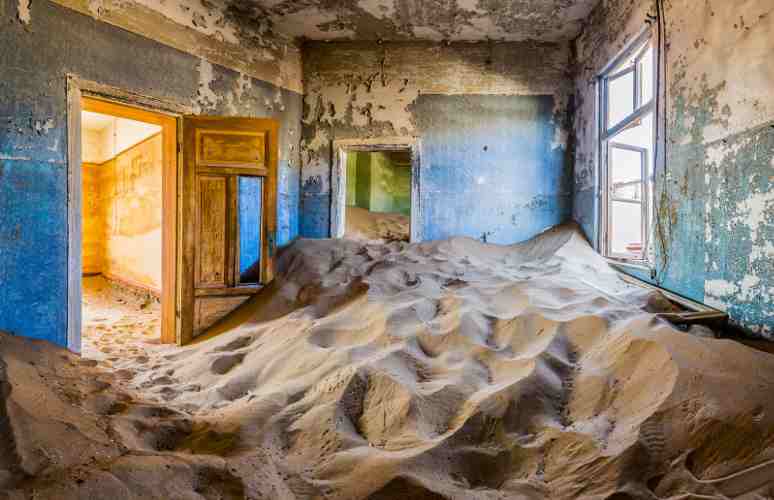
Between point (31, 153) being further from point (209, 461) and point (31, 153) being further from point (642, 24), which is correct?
point (642, 24)

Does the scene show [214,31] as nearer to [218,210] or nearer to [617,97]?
[218,210]

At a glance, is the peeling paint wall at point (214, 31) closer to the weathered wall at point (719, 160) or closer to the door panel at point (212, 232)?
the door panel at point (212, 232)

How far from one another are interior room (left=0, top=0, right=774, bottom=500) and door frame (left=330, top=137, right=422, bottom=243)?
41 mm

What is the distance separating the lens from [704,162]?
117 inches

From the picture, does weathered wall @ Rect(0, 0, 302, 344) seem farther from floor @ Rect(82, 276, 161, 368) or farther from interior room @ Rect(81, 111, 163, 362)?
interior room @ Rect(81, 111, 163, 362)

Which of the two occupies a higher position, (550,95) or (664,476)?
(550,95)

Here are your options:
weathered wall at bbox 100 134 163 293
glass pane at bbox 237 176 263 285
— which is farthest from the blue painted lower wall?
weathered wall at bbox 100 134 163 293

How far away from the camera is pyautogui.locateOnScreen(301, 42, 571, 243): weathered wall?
5602mm

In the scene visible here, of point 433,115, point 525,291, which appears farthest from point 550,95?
point 525,291

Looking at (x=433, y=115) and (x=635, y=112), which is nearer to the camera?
(x=635, y=112)

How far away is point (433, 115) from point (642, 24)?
2.50 meters

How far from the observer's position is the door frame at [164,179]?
11.0 feet

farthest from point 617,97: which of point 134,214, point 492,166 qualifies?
point 134,214

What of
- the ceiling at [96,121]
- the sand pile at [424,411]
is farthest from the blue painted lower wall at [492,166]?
the ceiling at [96,121]
